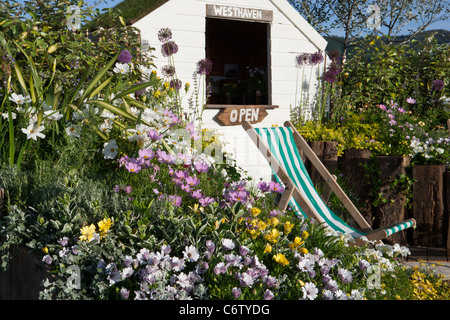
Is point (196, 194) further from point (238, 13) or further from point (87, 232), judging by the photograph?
point (238, 13)

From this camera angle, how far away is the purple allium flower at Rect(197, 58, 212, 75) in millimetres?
6544

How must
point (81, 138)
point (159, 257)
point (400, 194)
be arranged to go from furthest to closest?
point (400, 194) < point (81, 138) < point (159, 257)

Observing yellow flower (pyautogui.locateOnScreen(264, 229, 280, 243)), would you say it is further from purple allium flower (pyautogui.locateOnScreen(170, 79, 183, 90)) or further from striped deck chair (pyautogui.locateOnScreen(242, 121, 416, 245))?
purple allium flower (pyautogui.locateOnScreen(170, 79, 183, 90))

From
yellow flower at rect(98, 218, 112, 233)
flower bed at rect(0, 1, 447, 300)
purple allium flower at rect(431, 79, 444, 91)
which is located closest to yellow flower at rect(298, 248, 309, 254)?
flower bed at rect(0, 1, 447, 300)

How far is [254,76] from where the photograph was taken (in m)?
10.3

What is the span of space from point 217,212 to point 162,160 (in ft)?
1.83

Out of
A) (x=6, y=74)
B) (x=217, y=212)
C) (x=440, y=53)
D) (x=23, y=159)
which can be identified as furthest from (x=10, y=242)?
(x=440, y=53)

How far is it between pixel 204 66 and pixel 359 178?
248cm

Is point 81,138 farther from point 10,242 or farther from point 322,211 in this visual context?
Answer: point 322,211

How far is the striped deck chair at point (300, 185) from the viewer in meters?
4.32

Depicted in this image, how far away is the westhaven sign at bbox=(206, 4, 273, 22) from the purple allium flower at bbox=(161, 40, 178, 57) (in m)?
0.89

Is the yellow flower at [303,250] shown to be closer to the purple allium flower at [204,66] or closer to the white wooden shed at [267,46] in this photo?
the white wooden shed at [267,46]

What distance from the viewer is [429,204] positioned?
5.58 meters

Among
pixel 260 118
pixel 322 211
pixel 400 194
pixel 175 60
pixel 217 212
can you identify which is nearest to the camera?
pixel 217 212
